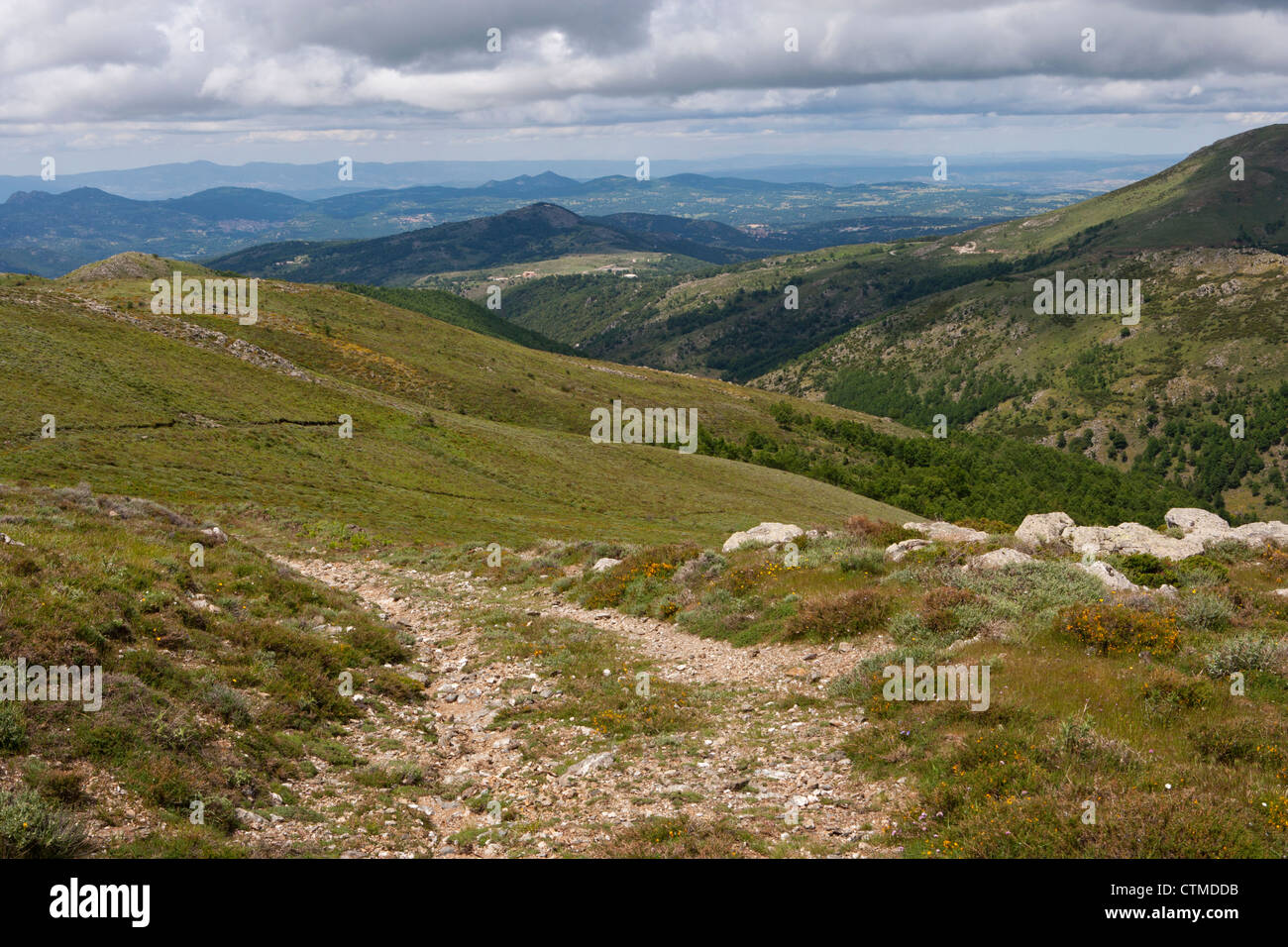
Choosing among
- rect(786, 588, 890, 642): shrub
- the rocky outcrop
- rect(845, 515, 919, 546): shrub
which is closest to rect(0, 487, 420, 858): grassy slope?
rect(786, 588, 890, 642): shrub

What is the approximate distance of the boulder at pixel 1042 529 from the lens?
77.7 ft

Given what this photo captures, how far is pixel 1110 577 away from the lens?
728 inches

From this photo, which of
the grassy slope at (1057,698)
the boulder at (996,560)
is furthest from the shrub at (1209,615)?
the boulder at (996,560)

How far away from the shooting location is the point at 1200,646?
536 inches

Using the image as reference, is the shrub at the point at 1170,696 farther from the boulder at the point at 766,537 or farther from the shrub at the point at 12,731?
the shrub at the point at 12,731

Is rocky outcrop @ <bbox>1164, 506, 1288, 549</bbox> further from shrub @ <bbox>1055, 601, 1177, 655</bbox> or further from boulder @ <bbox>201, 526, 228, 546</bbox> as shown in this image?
boulder @ <bbox>201, 526, 228, 546</bbox>

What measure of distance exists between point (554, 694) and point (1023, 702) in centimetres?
954

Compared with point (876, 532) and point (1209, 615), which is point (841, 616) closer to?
point (1209, 615)

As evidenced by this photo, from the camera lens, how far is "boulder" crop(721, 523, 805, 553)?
84.7 feet

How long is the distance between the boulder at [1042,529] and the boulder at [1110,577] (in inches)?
151

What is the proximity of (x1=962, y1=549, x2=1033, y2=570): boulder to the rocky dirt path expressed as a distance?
18.8ft

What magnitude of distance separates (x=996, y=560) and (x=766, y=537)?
8565mm

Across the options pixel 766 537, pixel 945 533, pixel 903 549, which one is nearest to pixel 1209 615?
pixel 903 549
